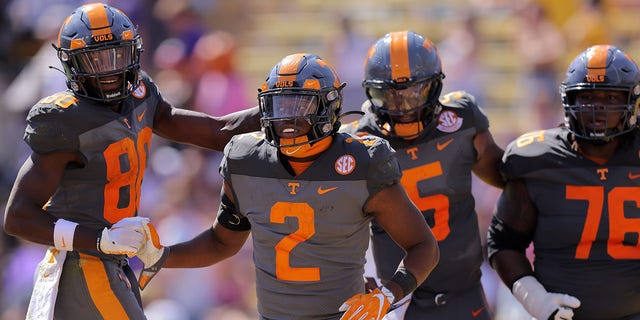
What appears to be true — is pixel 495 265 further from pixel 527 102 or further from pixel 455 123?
pixel 527 102

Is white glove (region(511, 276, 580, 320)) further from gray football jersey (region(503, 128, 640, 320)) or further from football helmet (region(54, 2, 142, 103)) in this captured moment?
football helmet (region(54, 2, 142, 103))

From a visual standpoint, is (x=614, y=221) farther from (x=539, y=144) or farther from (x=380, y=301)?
(x=380, y=301)

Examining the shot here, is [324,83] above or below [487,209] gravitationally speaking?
above

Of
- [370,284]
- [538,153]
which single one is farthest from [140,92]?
[538,153]

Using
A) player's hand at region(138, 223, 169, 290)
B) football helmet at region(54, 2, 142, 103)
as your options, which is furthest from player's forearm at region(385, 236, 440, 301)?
football helmet at region(54, 2, 142, 103)

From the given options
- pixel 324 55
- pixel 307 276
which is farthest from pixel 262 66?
pixel 307 276

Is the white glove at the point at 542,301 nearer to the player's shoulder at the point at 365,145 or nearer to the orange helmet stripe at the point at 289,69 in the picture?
the player's shoulder at the point at 365,145

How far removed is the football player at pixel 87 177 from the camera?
14.1 feet

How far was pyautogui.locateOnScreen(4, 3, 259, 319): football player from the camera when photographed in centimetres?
429

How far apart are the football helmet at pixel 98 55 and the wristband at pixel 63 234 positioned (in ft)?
1.81

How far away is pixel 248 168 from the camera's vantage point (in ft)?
13.7

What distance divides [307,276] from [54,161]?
1146 mm

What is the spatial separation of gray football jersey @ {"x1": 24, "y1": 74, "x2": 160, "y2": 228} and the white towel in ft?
0.60

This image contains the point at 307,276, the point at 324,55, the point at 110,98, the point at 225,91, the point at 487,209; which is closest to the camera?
the point at 307,276
